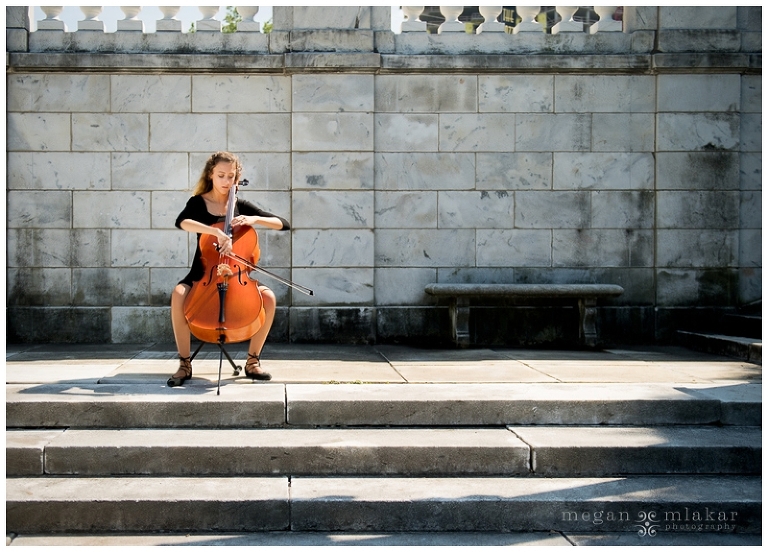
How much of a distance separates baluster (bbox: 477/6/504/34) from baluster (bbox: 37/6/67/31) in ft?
14.6

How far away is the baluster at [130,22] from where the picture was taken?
7828mm

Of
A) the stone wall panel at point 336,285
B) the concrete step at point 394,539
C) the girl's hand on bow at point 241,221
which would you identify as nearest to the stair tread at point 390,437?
the concrete step at point 394,539

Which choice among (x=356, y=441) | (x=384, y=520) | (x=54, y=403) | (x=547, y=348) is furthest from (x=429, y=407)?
(x=547, y=348)

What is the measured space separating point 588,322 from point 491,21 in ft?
11.1

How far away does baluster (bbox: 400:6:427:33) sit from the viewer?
7.91 meters

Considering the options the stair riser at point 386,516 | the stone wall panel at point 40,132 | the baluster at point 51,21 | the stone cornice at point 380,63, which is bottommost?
the stair riser at point 386,516

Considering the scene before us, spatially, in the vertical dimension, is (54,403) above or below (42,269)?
below

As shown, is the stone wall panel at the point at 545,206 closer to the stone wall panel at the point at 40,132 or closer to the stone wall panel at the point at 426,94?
the stone wall panel at the point at 426,94

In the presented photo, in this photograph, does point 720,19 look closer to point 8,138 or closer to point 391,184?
point 391,184

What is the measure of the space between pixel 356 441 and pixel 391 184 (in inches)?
161

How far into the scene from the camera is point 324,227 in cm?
781

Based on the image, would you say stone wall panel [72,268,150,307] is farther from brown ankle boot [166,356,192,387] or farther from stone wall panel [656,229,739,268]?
stone wall panel [656,229,739,268]

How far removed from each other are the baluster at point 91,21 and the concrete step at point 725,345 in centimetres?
699

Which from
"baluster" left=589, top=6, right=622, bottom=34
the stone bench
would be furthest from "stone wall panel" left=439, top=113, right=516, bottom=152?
the stone bench
